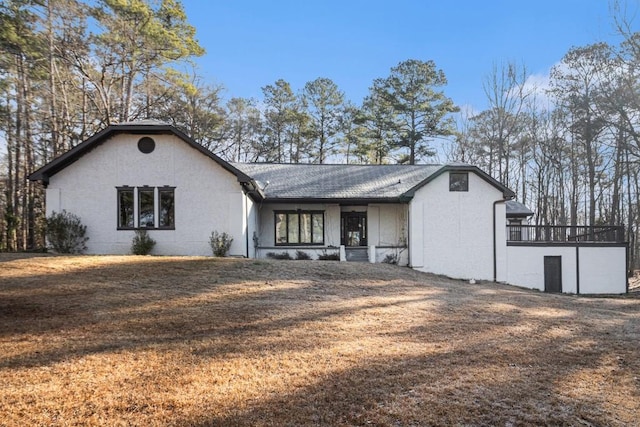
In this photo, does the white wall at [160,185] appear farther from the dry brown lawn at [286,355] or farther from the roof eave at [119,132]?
the dry brown lawn at [286,355]

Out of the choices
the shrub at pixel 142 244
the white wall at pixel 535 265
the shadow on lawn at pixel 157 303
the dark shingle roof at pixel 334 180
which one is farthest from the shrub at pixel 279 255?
the white wall at pixel 535 265

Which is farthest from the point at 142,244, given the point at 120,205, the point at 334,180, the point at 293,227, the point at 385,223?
the point at 385,223

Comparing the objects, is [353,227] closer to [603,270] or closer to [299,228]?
[299,228]

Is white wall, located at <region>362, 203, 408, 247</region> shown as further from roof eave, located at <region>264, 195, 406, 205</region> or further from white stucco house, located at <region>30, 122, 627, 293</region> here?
roof eave, located at <region>264, 195, 406, 205</region>

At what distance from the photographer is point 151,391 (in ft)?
14.0

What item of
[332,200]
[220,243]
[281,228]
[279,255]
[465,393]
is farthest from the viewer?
[281,228]

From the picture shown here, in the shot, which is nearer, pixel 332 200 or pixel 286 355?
pixel 286 355

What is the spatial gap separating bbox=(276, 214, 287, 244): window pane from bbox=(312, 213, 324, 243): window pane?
149cm

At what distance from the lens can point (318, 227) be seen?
19.0 metres

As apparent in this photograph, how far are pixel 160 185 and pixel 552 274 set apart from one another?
1808cm

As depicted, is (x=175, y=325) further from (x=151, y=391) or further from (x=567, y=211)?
(x=567, y=211)

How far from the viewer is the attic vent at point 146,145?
14.5 meters

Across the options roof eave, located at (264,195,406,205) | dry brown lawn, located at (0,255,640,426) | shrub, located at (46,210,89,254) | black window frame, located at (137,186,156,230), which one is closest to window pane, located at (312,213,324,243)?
roof eave, located at (264,195,406,205)

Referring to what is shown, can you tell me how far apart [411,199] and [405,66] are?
65.8 feet
